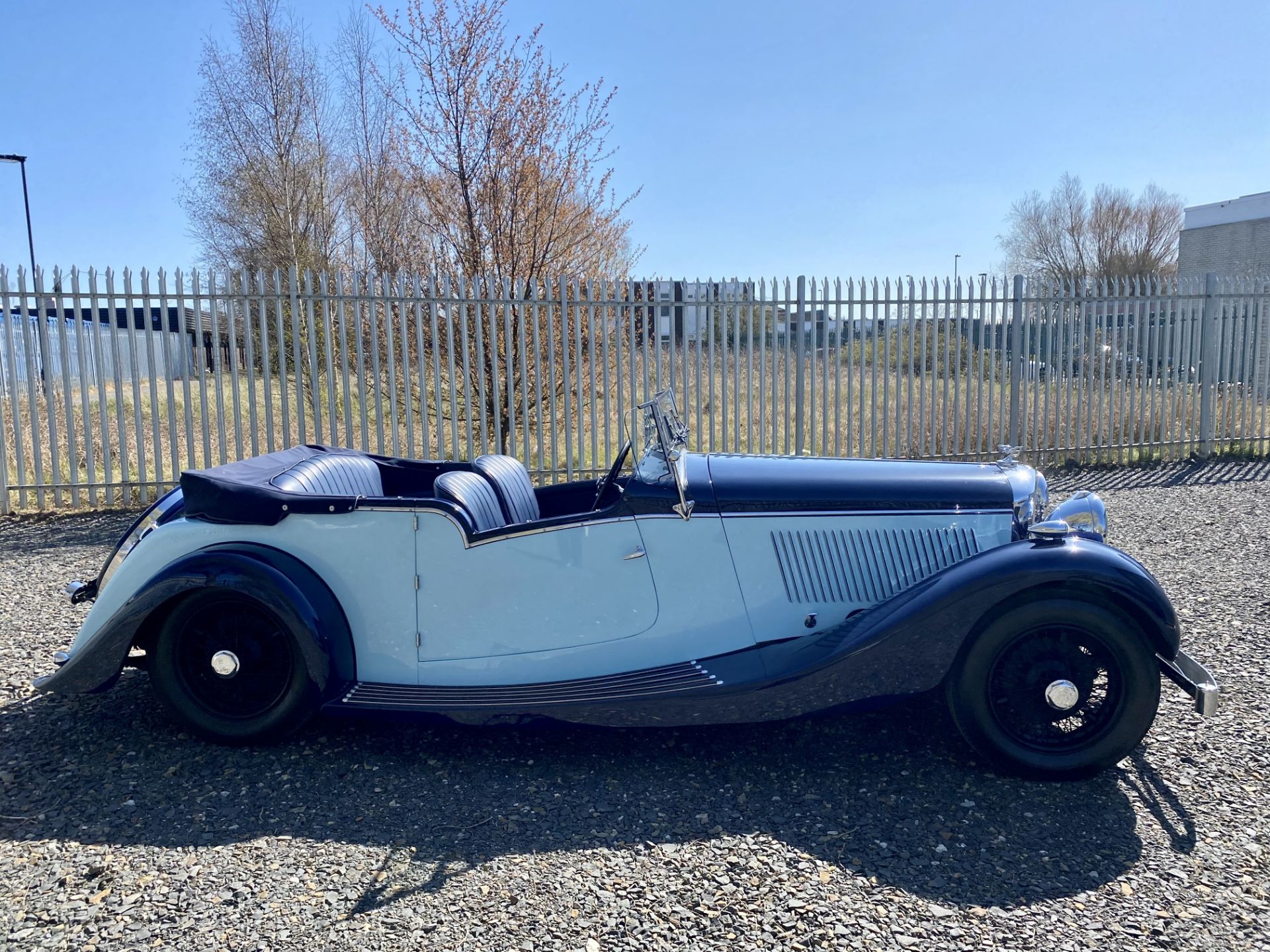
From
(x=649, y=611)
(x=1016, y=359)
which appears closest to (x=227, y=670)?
(x=649, y=611)

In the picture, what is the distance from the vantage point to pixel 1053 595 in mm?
3209

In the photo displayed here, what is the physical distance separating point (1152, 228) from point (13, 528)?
157 feet

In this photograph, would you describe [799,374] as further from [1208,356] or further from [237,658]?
[237,658]

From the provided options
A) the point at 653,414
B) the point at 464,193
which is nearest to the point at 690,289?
the point at 464,193

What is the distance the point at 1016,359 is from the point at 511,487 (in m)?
8.13

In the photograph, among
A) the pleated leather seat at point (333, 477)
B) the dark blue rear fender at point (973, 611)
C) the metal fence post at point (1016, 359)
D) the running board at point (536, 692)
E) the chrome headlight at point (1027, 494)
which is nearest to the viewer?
the dark blue rear fender at point (973, 611)

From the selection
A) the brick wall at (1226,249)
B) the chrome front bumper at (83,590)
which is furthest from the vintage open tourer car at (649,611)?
the brick wall at (1226,249)

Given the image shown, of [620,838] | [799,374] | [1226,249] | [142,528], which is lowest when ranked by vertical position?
[620,838]

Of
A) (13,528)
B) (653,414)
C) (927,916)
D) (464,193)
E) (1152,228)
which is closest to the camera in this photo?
(927,916)

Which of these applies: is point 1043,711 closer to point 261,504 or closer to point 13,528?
point 261,504

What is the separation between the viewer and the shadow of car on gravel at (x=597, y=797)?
283 centimetres

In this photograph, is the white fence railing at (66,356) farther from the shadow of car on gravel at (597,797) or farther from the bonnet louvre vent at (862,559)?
the bonnet louvre vent at (862,559)

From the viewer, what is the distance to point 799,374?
31.9 feet

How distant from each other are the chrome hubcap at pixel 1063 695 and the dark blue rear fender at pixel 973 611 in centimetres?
30
